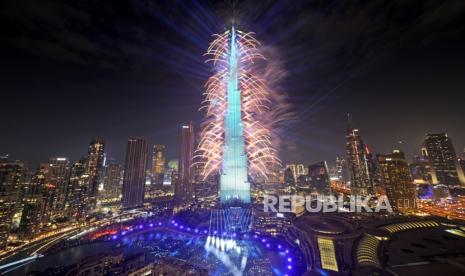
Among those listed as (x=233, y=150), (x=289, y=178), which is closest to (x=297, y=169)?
(x=289, y=178)

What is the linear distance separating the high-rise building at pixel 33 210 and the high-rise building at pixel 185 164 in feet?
215

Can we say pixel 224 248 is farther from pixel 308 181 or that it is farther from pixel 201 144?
pixel 308 181

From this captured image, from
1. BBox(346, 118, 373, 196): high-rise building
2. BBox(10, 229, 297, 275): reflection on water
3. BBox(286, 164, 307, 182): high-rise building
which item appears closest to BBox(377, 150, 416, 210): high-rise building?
BBox(346, 118, 373, 196): high-rise building

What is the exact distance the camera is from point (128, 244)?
5119 centimetres

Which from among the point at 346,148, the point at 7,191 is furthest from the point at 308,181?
the point at 7,191

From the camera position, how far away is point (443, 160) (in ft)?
381

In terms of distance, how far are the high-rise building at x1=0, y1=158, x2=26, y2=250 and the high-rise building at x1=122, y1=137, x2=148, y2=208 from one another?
47.1m

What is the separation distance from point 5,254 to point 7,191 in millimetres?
19750

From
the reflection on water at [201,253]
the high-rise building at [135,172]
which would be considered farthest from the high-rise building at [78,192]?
the reflection on water at [201,253]

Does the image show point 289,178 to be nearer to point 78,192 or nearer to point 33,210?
point 78,192

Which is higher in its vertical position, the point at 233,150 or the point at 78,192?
the point at 233,150

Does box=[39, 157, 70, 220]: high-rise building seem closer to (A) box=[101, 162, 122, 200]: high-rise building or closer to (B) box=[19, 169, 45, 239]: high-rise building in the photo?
(B) box=[19, 169, 45, 239]: high-rise building

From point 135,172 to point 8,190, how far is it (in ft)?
188

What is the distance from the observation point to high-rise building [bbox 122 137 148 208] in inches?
4213
